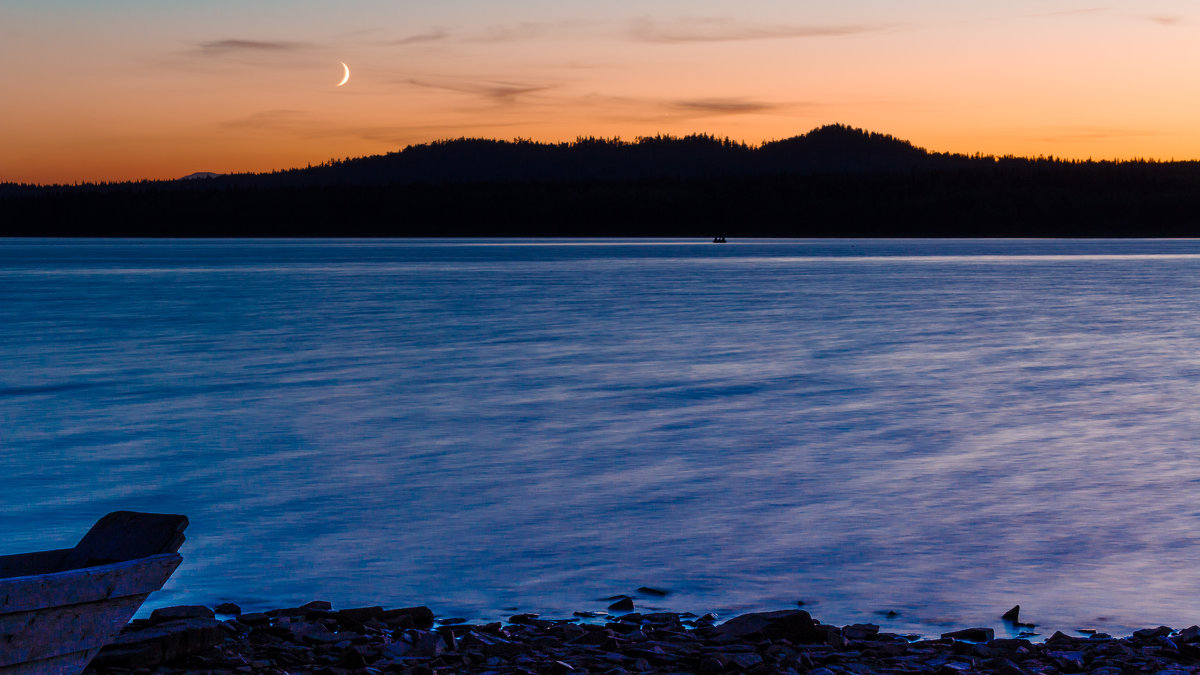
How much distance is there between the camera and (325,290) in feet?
172

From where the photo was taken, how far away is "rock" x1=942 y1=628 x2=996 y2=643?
6.84 m

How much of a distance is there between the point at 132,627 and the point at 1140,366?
19.5m

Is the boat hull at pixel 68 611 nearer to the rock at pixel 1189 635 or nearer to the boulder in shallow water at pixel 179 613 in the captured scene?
the boulder in shallow water at pixel 179 613

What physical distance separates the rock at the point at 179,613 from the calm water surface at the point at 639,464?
2.30ft

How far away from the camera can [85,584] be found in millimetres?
4969

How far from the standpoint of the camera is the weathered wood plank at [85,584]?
Answer: 476 centimetres

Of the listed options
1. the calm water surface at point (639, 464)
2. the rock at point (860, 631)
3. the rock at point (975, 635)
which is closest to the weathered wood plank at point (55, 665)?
the calm water surface at point (639, 464)

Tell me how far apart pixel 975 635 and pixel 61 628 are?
4.54m

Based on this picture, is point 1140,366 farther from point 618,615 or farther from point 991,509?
point 618,615

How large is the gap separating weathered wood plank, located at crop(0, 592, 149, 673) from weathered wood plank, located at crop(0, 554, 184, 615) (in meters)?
0.04

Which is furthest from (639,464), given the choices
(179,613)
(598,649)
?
(179,613)

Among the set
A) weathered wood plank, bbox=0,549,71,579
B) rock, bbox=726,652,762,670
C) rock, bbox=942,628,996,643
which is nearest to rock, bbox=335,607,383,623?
weathered wood plank, bbox=0,549,71,579

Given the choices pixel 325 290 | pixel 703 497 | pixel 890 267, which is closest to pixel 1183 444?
pixel 703 497

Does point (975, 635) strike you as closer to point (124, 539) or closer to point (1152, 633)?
point (1152, 633)
